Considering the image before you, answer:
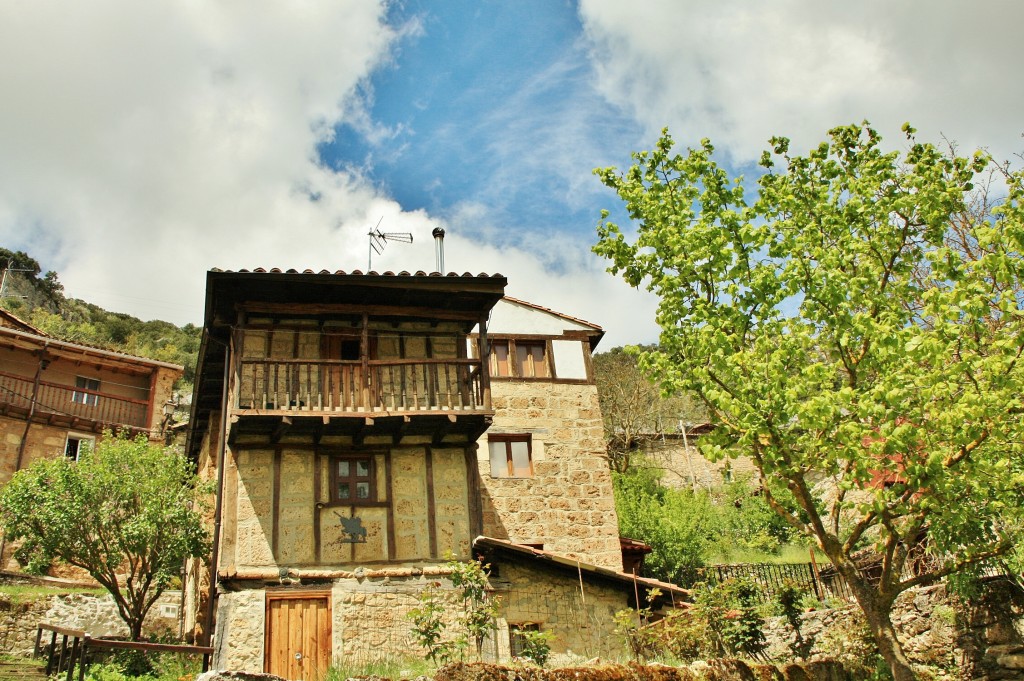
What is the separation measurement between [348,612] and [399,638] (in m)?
0.87

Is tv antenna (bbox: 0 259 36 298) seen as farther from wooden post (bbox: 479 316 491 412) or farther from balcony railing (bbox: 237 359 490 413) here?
wooden post (bbox: 479 316 491 412)

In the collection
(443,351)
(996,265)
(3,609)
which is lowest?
(3,609)

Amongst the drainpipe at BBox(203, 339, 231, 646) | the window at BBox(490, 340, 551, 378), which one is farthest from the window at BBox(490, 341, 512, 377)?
the drainpipe at BBox(203, 339, 231, 646)

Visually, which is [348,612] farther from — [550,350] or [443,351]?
[550,350]

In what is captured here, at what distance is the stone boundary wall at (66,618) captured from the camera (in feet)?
52.0

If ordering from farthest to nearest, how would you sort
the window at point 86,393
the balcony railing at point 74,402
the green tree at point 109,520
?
the window at point 86,393 → the balcony railing at point 74,402 → the green tree at point 109,520

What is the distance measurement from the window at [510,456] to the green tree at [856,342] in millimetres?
6708

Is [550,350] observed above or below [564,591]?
above

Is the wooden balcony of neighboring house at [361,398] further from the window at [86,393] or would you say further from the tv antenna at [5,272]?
the tv antenna at [5,272]

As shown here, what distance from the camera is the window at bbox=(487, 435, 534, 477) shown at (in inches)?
659

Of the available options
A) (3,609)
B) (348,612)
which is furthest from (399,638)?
(3,609)

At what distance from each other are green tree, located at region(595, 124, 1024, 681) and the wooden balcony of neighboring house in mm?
3820

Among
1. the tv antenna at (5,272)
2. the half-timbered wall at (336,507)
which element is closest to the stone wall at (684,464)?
the half-timbered wall at (336,507)

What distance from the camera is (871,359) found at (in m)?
9.90
